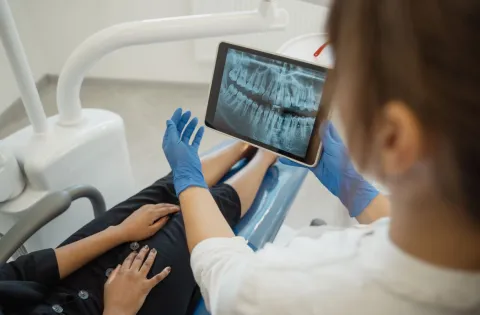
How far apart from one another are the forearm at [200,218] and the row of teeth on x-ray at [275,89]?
28 centimetres

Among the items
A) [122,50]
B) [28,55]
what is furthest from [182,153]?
[28,55]

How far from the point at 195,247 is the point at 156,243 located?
47 centimetres

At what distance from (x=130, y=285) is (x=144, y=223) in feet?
0.51

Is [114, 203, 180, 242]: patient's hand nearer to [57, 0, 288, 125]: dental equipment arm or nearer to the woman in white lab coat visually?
[57, 0, 288, 125]: dental equipment arm

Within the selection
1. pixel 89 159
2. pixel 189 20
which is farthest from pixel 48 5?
pixel 189 20

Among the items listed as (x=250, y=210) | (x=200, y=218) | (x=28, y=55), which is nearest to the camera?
(x=200, y=218)

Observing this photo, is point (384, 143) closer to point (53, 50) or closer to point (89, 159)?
point (89, 159)

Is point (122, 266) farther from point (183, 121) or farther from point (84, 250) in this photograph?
point (183, 121)

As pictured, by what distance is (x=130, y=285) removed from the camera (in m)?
1.00

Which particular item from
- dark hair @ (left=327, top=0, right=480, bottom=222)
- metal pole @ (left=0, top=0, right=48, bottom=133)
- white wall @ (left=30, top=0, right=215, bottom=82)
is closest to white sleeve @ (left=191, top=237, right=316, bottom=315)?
dark hair @ (left=327, top=0, right=480, bottom=222)

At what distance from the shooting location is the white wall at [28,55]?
225cm

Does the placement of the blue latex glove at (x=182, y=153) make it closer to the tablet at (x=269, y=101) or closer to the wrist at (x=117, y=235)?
the tablet at (x=269, y=101)

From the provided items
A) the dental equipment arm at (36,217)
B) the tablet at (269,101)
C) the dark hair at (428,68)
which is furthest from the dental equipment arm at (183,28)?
the dark hair at (428,68)

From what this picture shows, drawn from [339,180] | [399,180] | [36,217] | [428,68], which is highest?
[428,68]
